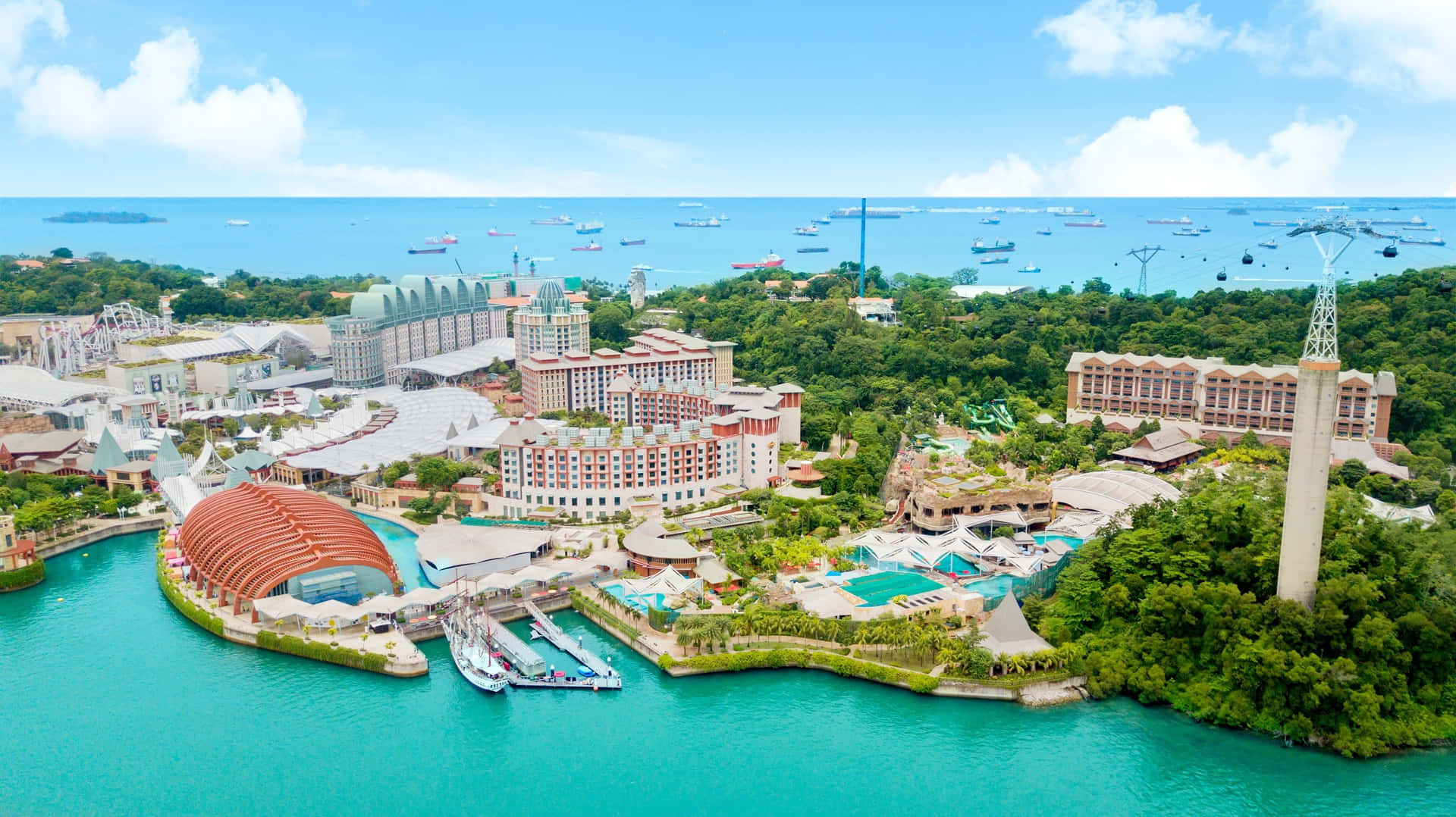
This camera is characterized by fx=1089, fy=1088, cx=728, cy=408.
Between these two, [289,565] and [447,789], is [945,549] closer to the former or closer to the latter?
[447,789]

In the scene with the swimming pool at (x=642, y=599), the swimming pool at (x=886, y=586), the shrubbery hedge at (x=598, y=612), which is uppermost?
the swimming pool at (x=886, y=586)

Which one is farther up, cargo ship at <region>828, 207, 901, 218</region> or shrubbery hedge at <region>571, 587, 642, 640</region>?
cargo ship at <region>828, 207, 901, 218</region>

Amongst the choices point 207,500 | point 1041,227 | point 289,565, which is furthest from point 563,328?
point 1041,227

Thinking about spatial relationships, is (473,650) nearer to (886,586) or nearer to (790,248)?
(886,586)

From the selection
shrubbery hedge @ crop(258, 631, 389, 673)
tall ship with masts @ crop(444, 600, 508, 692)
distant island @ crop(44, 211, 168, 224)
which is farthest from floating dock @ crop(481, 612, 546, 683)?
distant island @ crop(44, 211, 168, 224)

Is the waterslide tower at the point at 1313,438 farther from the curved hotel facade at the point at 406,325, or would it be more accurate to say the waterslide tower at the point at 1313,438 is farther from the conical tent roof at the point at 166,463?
the curved hotel facade at the point at 406,325

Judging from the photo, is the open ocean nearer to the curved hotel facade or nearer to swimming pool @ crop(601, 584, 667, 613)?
the curved hotel facade

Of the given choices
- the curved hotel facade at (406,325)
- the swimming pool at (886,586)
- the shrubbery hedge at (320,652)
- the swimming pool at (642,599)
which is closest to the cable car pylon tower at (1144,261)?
the curved hotel facade at (406,325)
